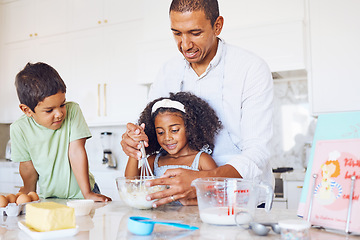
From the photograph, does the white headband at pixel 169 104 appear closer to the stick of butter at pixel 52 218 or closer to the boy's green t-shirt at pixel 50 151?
the boy's green t-shirt at pixel 50 151

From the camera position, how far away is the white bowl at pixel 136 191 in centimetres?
111

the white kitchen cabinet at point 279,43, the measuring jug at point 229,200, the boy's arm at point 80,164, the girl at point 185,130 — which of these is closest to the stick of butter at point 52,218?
the measuring jug at point 229,200

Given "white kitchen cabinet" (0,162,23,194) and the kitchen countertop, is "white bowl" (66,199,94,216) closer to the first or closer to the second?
the kitchen countertop

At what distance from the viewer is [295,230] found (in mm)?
737

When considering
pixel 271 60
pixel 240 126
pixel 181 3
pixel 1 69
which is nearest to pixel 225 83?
pixel 240 126

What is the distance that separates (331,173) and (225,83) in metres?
0.73

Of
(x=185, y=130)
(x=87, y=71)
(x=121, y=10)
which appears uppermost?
(x=121, y=10)

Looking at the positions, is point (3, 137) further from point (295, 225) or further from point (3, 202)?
point (295, 225)

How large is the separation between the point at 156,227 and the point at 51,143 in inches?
37.6

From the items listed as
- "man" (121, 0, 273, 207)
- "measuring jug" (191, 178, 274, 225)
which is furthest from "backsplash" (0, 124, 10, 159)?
"measuring jug" (191, 178, 274, 225)

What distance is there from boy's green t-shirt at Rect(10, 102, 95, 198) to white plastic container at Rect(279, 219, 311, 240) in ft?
3.73

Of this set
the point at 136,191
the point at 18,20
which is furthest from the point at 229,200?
the point at 18,20

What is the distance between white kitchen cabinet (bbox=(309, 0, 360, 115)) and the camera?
2816 mm

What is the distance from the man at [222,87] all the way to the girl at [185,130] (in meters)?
0.05
